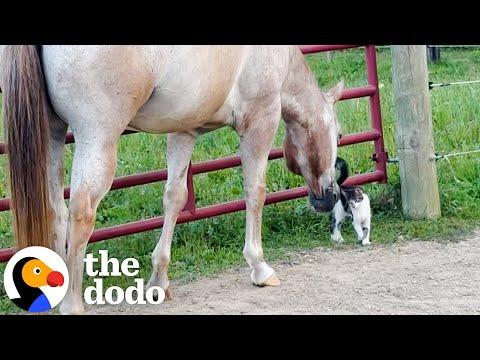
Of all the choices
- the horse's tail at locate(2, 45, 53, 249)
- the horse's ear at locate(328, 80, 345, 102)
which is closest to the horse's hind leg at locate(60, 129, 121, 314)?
the horse's tail at locate(2, 45, 53, 249)

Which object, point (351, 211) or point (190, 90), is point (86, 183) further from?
point (351, 211)

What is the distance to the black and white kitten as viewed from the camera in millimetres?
6434

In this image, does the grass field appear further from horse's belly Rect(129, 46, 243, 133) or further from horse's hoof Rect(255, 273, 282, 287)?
horse's belly Rect(129, 46, 243, 133)

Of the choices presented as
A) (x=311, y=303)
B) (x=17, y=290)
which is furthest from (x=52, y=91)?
(x=311, y=303)

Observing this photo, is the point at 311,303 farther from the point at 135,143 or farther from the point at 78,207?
the point at 135,143

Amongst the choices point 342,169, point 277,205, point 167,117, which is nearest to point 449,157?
point 342,169

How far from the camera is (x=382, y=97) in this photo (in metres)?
9.26

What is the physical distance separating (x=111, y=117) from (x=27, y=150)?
42 centimetres

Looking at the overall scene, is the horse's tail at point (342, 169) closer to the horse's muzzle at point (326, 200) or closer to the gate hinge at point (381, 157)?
the horse's muzzle at point (326, 200)

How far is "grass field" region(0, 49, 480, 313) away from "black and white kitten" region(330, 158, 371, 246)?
0.32 ft

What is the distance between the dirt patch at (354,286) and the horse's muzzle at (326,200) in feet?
1.07

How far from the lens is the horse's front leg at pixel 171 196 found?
552 centimetres

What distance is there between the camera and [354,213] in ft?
21.1

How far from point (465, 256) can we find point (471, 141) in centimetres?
207
